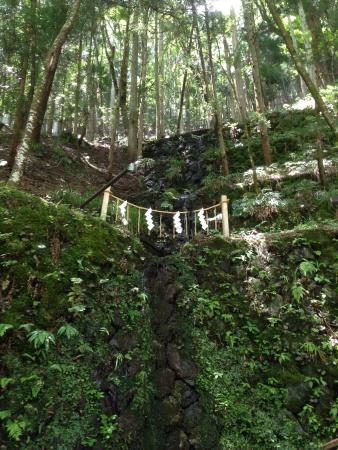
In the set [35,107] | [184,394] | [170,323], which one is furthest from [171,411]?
[35,107]

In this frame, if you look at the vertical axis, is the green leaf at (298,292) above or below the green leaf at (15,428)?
above

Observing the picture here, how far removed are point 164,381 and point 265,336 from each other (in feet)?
6.55

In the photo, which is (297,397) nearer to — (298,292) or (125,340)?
(298,292)

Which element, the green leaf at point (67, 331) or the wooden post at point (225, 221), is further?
the wooden post at point (225, 221)

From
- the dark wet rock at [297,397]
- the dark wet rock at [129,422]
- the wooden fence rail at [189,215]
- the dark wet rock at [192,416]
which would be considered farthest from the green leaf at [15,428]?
the wooden fence rail at [189,215]

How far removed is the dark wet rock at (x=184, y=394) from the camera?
5895mm

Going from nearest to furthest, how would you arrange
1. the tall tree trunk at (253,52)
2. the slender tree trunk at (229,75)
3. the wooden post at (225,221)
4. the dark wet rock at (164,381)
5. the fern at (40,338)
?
the fern at (40,338) < the dark wet rock at (164,381) < the wooden post at (225,221) < the tall tree trunk at (253,52) < the slender tree trunk at (229,75)

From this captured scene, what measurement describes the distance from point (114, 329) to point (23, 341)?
152cm

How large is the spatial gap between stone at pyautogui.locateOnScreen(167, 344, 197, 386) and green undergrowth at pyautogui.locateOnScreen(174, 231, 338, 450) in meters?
0.14

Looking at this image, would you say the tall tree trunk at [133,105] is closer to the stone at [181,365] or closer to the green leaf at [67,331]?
the stone at [181,365]

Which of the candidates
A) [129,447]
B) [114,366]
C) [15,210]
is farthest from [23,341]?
[15,210]

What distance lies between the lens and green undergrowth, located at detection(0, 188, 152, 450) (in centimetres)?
462

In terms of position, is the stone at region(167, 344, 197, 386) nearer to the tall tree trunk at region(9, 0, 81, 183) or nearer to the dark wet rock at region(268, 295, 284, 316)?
the dark wet rock at region(268, 295, 284, 316)

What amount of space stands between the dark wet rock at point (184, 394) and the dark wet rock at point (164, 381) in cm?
10
